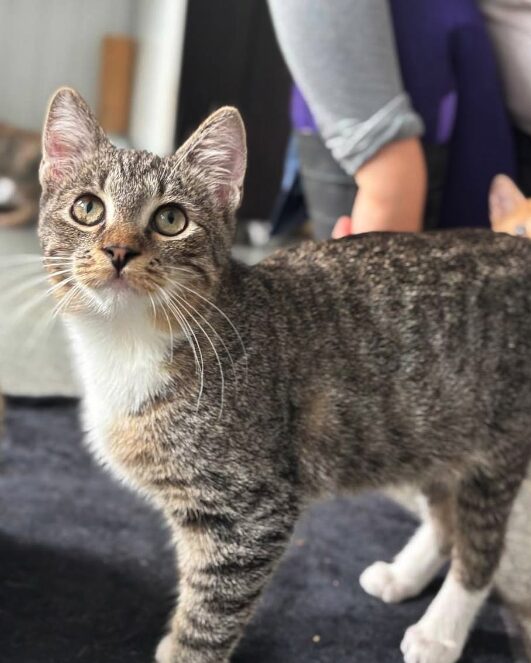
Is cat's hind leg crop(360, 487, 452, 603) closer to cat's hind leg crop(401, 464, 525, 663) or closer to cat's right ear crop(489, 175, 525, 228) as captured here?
cat's hind leg crop(401, 464, 525, 663)

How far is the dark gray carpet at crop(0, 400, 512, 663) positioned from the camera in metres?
1.16

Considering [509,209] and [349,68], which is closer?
[349,68]

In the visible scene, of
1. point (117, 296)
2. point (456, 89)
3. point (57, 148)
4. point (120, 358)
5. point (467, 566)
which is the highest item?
point (456, 89)

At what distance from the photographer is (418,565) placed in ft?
4.31

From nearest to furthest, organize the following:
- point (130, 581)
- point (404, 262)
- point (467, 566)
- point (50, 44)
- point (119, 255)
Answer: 1. point (119, 255)
2. point (404, 262)
3. point (467, 566)
4. point (130, 581)
5. point (50, 44)

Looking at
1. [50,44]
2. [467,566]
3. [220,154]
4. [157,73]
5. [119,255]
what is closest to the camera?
[119,255]

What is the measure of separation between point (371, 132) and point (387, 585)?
0.75m

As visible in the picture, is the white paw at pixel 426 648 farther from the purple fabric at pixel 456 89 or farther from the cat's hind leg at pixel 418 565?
the purple fabric at pixel 456 89

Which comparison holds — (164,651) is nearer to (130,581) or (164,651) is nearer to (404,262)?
(130,581)

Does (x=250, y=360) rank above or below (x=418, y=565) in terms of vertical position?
above

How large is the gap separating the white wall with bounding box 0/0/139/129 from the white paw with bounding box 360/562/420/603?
252 cm

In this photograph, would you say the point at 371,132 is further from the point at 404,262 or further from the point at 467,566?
the point at 467,566

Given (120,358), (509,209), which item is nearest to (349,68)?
(509,209)

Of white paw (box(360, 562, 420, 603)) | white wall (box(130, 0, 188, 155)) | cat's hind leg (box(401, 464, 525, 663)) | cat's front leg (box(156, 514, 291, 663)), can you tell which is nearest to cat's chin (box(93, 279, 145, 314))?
cat's front leg (box(156, 514, 291, 663))
